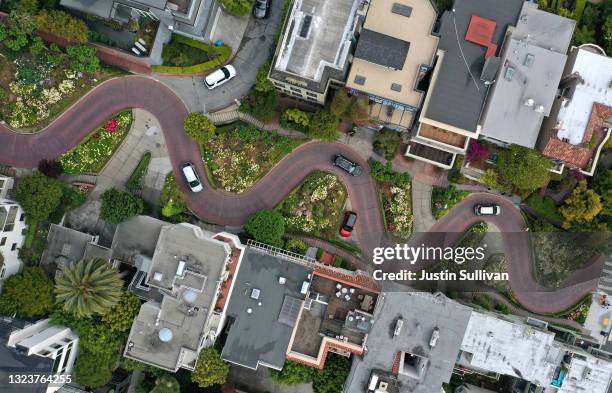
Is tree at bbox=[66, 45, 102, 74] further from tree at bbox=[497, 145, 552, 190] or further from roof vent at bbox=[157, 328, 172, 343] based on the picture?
tree at bbox=[497, 145, 552, 190]

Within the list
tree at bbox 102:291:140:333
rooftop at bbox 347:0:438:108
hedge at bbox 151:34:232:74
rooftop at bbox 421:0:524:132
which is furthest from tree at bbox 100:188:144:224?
rooftop at bbox 421:0:524:132

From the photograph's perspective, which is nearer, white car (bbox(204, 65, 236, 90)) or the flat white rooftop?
the flat white rooftop

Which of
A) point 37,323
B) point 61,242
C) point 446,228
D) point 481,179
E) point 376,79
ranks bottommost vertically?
point 37,323

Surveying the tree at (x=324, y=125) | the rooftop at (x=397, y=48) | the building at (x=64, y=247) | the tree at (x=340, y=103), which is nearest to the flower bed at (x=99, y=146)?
the building at (x=64, y=247)

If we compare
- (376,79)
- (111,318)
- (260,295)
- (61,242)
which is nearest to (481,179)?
(376,79)

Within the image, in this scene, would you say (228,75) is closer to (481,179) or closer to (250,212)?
(250,212)

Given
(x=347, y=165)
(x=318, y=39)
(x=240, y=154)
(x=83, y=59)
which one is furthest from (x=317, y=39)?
(x=83, y=59)
